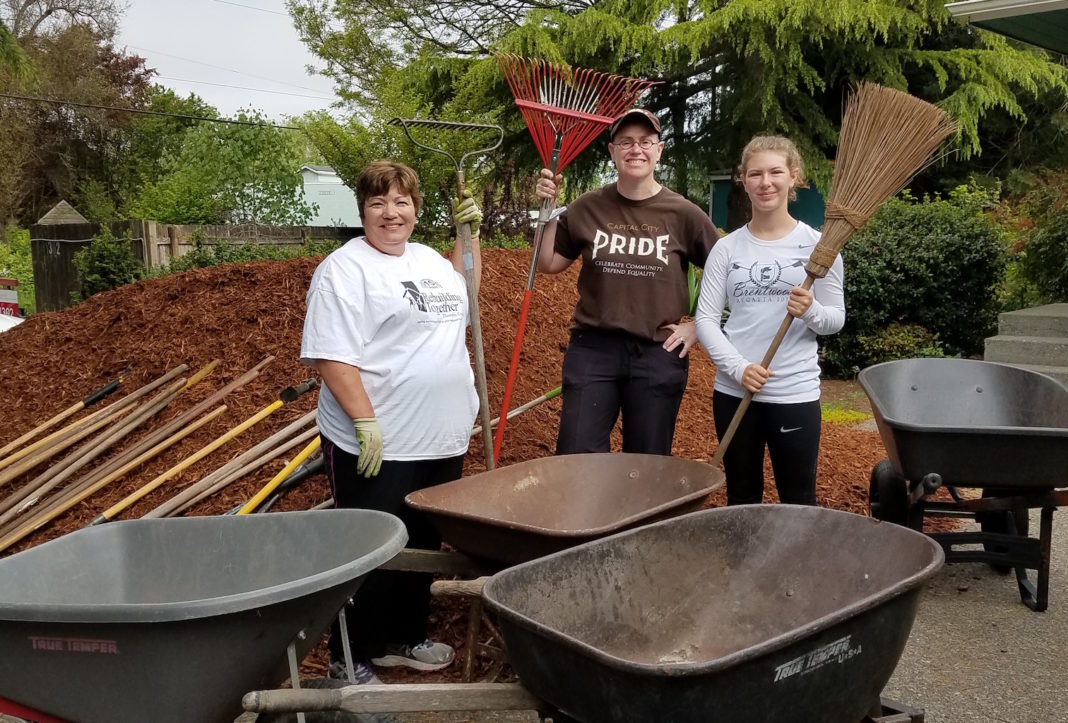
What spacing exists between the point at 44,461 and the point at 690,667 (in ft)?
15.7

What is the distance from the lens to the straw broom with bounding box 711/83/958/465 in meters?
3.35

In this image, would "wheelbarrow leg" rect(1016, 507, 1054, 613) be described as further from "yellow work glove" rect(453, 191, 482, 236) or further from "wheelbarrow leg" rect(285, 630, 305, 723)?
"wheelbarrow leg" rect(285, 630, 305, 723)

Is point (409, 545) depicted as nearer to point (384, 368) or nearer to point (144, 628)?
point (384, 368)

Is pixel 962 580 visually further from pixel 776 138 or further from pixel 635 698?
pixel 635 698

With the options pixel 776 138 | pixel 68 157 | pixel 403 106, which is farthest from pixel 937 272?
pixel 68 157

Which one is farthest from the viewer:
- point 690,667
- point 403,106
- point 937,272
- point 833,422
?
point 403,106

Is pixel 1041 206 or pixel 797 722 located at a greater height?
pixel 1041 206

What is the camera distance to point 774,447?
3361 millimetres

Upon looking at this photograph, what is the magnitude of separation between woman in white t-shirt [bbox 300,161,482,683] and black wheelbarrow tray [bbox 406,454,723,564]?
174mm

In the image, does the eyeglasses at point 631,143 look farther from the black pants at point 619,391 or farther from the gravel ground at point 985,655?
the gravel ground at point 985,655

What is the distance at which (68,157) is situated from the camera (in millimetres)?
26047

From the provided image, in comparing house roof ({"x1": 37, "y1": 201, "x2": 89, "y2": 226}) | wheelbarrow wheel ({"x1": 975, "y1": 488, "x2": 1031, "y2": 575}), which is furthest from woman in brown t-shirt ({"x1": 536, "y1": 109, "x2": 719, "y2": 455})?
house roof ({"x1": 37, "y1": 201, "x2": 89, "y2": 226})

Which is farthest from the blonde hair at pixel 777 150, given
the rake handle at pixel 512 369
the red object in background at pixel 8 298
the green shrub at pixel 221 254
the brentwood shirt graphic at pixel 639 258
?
the red object in background at pixel 8 298

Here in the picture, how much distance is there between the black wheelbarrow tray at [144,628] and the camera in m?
1.88
